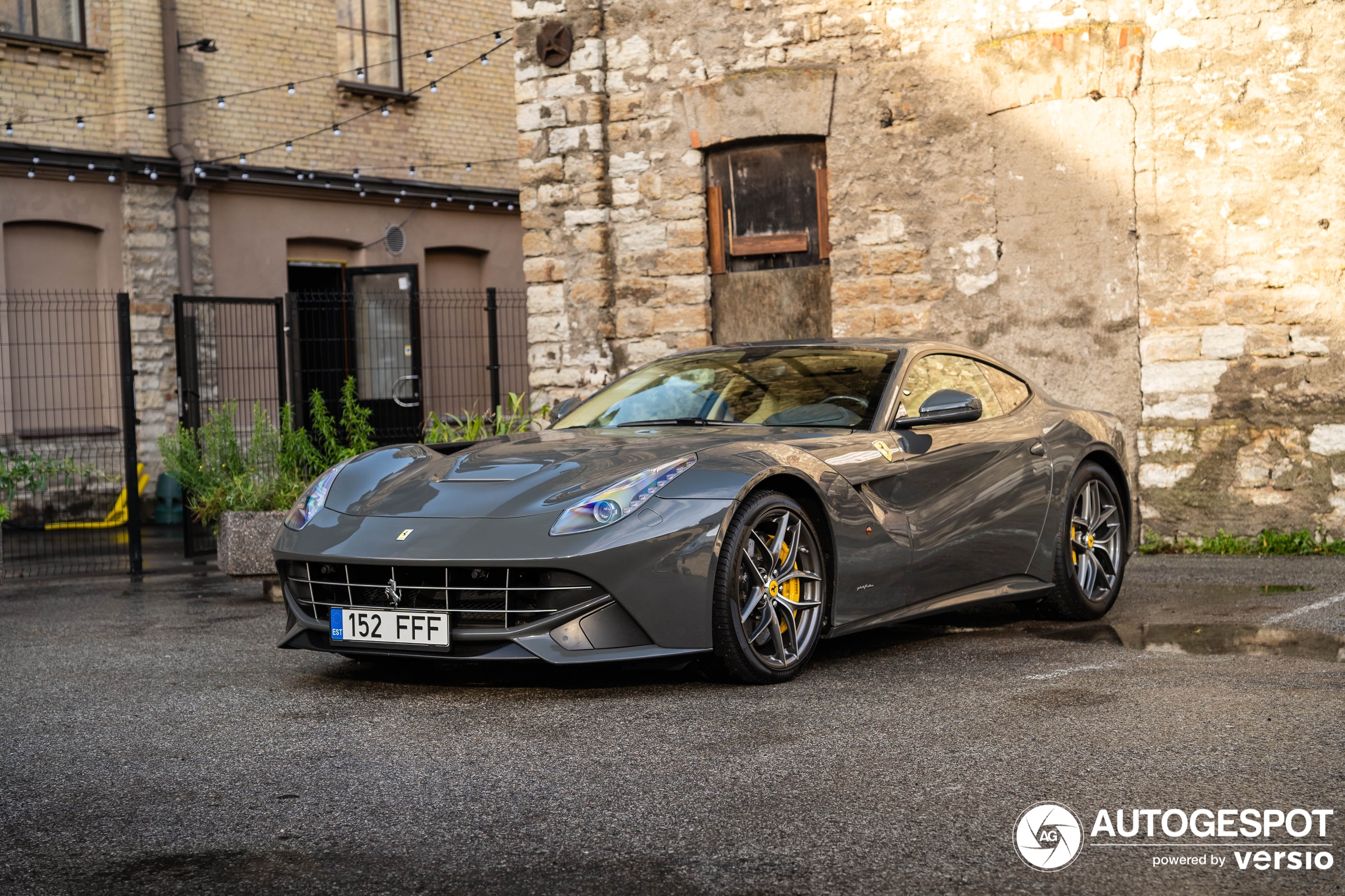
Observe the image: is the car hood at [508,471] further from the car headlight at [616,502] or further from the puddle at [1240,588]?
the puddle at [1240,588]

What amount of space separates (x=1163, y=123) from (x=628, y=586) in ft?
20.7

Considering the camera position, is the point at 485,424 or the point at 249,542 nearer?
the point at 249,542

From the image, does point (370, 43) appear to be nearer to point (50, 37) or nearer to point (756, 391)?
point (50, 37)

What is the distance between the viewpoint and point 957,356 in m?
6.38

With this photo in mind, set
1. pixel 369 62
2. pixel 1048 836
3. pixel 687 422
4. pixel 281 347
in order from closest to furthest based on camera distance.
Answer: pixel 1048 836, pixel 687 422, pixel 281 347, pixel 369 62

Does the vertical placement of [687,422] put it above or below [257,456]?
above

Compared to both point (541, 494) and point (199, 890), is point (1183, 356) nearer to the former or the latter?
point (541, 494)

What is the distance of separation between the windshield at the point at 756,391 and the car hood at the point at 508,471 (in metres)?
0.23

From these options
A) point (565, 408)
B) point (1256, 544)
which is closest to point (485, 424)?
point (565, 408)

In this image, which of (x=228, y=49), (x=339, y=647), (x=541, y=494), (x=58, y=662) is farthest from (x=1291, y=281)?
(x=228, y=49)

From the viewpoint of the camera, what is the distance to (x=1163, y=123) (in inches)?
366

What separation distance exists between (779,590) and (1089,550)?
224cm

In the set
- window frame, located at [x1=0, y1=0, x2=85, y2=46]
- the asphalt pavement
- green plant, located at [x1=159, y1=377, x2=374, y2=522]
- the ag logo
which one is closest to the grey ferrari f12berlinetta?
the asphalt pavement

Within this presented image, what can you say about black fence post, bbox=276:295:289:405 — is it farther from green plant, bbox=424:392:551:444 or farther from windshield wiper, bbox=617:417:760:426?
windshield wiper, bbox=617:417:760:426
